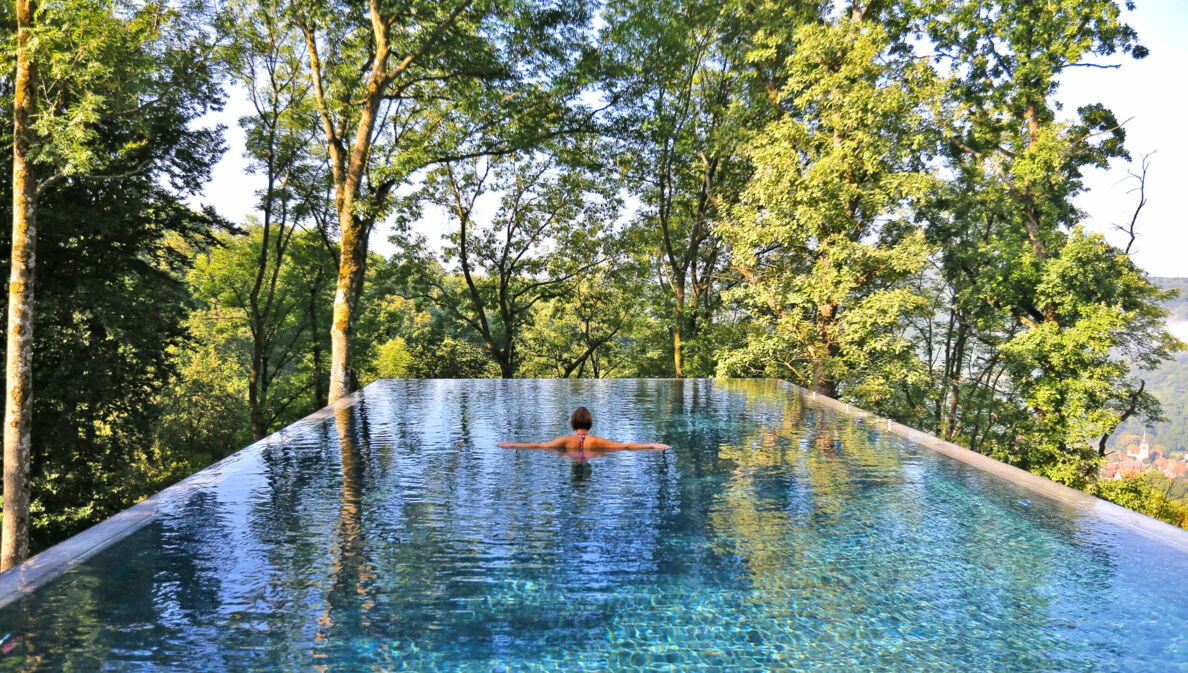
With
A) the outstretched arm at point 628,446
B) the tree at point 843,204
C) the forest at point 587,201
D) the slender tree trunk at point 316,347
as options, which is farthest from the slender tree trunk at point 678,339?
the slender tree trunk at point 316,347

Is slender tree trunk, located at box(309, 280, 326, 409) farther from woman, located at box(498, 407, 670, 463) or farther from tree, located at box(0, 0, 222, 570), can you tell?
woman, located at box(498, 407, 670, 463)

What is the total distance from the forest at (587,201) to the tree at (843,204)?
68 mm

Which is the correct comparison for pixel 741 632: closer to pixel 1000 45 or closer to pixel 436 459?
pixel 436 459

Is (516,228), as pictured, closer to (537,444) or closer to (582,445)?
(537,444)

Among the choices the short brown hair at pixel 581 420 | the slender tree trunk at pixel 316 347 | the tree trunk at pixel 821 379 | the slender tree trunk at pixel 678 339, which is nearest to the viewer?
the short brown hair at pixel 581 420

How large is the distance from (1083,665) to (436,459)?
15.8 feet

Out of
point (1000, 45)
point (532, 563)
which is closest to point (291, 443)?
point (532, 563)

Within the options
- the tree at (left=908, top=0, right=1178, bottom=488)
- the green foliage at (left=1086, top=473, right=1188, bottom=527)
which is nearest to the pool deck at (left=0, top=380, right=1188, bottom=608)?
the tree at (left=908, top=0, right=1178, bottom=488)

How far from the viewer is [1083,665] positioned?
2500 millimetres

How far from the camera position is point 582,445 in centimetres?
629

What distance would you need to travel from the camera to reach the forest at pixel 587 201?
11.3 metres

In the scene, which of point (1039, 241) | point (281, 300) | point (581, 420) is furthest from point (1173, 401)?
point (581, 420)

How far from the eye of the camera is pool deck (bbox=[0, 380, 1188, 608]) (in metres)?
3.06

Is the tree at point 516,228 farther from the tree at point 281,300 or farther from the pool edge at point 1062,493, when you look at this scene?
the pool edge at point 1062,493
